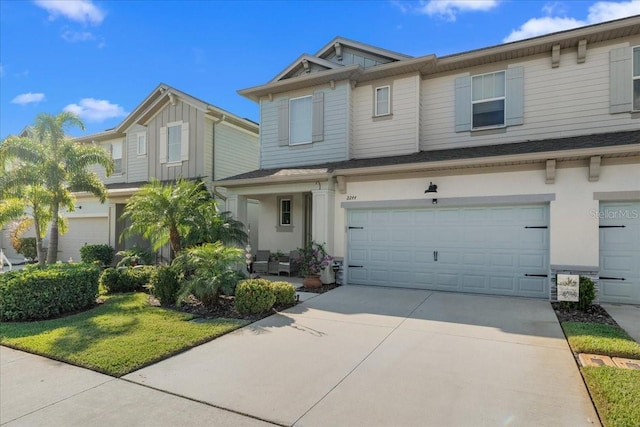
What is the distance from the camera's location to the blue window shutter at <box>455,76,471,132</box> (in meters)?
10.2

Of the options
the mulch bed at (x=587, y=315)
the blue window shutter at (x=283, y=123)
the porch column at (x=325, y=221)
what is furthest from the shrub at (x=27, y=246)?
the mulch bed at (x=587, y=315)

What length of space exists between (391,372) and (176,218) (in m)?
6.73

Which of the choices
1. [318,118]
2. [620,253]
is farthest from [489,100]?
[318,118]

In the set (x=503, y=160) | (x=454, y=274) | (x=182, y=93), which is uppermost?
(x=182, y=93)

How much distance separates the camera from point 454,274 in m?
8.99

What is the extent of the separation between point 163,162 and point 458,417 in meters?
14.5

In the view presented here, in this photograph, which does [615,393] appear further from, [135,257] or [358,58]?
[135,257]

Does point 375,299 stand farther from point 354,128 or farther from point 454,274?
point 354,128

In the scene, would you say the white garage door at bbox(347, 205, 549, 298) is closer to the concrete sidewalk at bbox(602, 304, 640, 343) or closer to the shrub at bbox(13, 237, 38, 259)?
the concrete sidewalk at bbox(602, 304, 640, 343)

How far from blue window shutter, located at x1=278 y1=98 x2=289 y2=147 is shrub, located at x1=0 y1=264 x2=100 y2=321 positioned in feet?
23.0

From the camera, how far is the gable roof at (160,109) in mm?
13900

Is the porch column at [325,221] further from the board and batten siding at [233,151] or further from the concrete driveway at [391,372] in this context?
the board and batten siding at [233,151]

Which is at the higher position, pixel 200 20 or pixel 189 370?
pixel 200 20

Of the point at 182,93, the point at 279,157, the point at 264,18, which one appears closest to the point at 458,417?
the point at 279,157
